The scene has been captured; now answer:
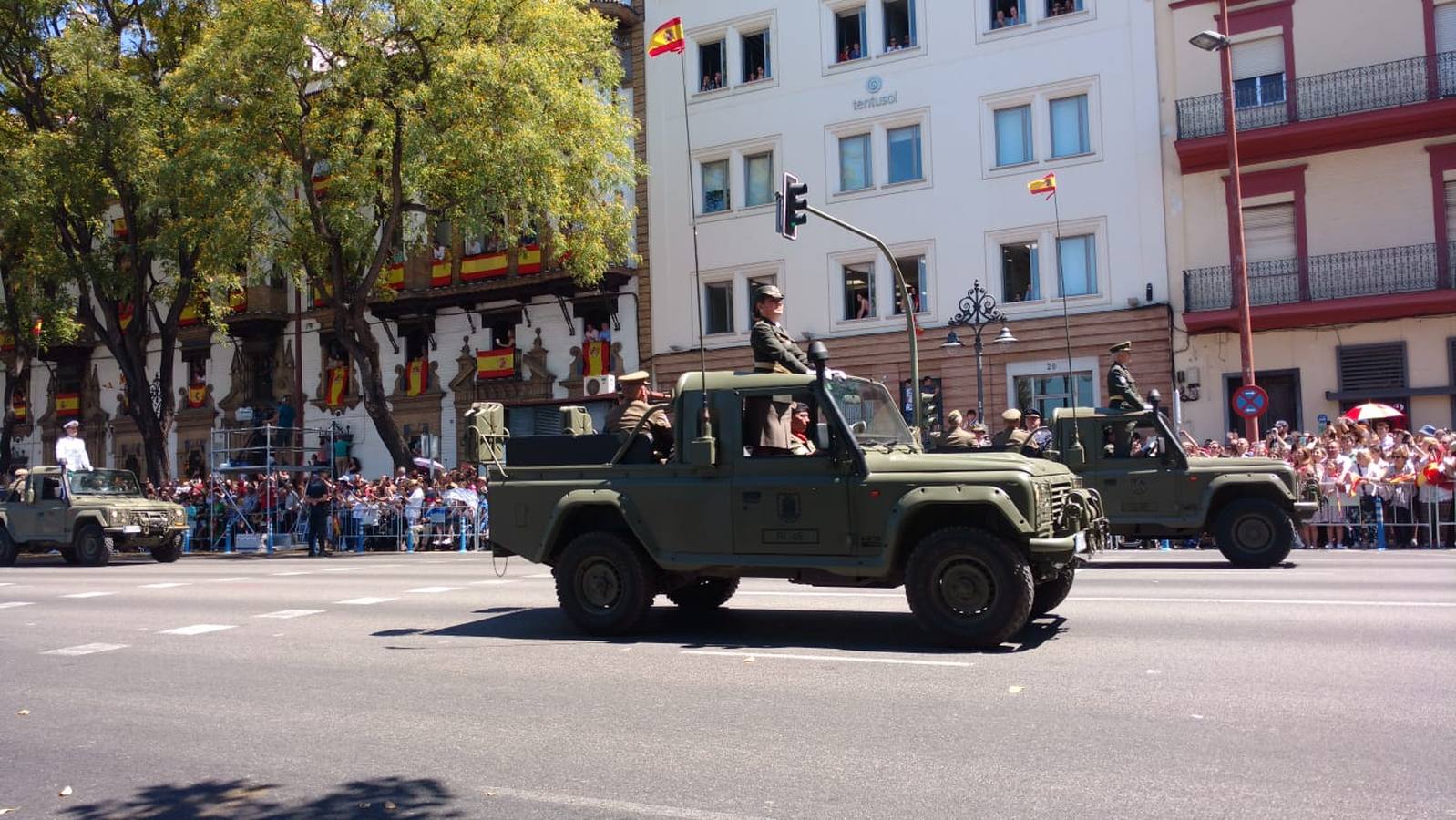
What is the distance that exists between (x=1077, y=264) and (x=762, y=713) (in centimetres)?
2402

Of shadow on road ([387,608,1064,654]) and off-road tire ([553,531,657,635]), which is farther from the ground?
off-road tire ([553,531,657,635])

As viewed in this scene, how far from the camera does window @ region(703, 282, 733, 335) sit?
33562 millimetres

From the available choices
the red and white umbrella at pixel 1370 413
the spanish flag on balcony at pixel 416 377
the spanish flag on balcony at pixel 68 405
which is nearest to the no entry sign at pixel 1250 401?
the red and white umbrella at pixel 1370 413

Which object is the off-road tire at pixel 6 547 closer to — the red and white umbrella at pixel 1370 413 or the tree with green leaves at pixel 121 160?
the tree with green leaves at pixel 121 160

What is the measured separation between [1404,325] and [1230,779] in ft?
78.1

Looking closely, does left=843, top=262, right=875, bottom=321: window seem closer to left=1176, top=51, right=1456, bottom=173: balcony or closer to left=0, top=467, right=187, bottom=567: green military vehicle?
left=1176, top=51, right=1456, bottom=173: balcony

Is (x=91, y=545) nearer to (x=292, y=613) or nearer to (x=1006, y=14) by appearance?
(x=292, y=613)

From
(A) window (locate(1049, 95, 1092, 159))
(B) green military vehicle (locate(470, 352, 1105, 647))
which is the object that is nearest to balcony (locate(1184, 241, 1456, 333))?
(A) window (locate(1049, 95, 1092, 159))

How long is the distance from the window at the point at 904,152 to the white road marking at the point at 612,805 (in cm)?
2705

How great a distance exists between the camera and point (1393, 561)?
14766 mm

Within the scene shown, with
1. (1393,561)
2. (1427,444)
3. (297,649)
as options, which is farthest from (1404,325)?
(297,649)

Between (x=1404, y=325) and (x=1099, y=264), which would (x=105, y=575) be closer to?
(x=1099, y=264)

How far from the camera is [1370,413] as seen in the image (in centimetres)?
2377

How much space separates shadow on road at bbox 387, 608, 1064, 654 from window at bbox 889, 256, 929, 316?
2040 centimetres
